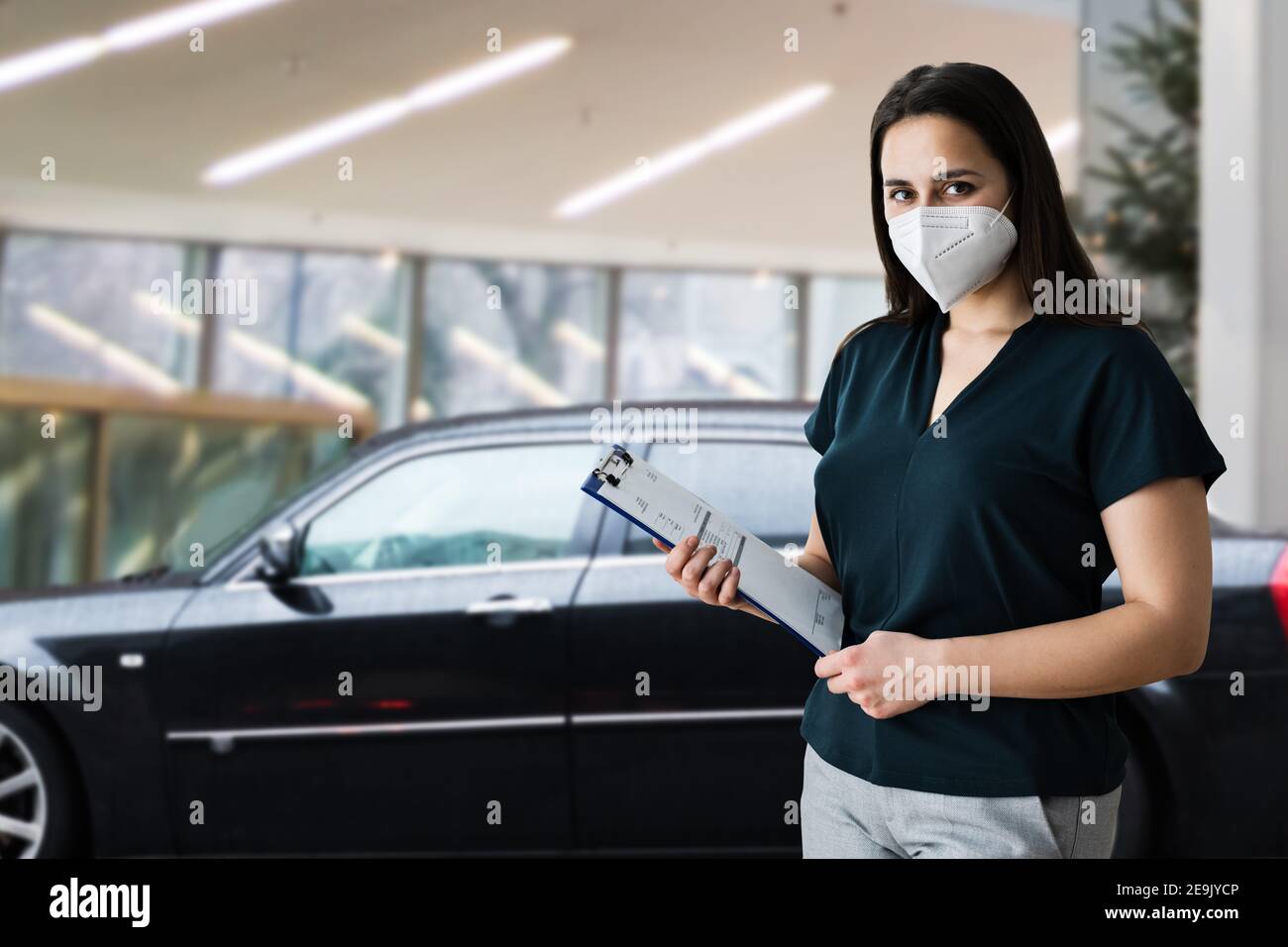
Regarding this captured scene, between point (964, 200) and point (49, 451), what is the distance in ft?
28.5

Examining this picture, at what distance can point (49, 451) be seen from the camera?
29.1 feet

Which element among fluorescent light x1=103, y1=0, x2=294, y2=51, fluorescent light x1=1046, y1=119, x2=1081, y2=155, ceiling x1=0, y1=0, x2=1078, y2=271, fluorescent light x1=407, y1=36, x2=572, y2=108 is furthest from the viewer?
fluorescent light x1=1046, y1=119, x2=1081, y2=155

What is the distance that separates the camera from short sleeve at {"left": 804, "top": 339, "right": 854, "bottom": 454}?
1.56m

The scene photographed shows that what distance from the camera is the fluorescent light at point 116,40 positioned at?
7.04 m

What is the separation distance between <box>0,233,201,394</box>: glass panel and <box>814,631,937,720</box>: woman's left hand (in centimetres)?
1032

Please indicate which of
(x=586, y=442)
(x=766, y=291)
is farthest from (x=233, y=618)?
(x=766, y=291)

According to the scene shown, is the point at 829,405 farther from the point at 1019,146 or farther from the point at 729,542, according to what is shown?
the point at 1019,146

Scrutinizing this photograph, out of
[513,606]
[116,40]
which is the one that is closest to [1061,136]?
[116,40]

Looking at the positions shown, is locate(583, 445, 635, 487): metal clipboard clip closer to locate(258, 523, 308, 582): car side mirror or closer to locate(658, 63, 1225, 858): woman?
locate(658, 63, 1225, 858): woman

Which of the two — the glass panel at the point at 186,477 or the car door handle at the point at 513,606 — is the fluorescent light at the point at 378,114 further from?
the car door handle at the point at 513,606

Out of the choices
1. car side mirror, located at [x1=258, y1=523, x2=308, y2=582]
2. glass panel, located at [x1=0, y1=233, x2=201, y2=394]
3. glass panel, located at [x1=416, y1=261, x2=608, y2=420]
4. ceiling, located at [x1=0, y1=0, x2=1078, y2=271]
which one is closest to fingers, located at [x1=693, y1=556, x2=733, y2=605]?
car side mirror, located at [x1=258, y1=523, x2=308, y2=582]

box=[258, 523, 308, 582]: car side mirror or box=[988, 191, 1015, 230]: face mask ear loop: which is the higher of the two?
box=[988, 191, 1015, 230]: face mask ear loop

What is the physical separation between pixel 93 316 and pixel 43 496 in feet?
8.79

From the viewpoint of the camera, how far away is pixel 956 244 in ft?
4.58
